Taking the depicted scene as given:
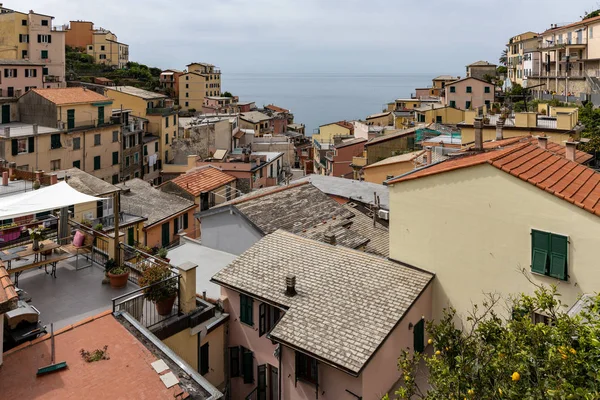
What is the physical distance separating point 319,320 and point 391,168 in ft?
71.5

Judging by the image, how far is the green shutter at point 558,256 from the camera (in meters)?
9.84

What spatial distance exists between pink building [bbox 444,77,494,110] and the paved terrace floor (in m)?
52.5

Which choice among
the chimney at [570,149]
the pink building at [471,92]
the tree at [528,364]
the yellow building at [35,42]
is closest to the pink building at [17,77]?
the yellow building at [35,42]

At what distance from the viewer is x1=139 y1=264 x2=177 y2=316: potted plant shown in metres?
9.81

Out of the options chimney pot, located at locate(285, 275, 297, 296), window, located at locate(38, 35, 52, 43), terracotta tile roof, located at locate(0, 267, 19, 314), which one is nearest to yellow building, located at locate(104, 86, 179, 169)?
window, located at locate(38, 35, 52, 43)

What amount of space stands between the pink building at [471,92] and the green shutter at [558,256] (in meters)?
49.3

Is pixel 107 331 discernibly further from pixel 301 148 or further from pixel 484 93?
pixel 301 148

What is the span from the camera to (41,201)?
11094 mm

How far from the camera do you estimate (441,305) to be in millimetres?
11773

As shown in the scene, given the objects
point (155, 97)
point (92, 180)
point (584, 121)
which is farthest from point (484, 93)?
point (92, 180)

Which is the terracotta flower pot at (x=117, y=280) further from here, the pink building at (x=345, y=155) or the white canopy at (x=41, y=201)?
the pink building at (x=345, y=155)

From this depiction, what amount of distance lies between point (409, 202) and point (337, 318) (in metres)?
3.65

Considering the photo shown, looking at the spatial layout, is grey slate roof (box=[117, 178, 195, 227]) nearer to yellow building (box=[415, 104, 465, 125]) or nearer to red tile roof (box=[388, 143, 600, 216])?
red tile roof (box=[388, 143, 600, 216])

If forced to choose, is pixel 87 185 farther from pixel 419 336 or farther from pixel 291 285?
pixel 419 336
